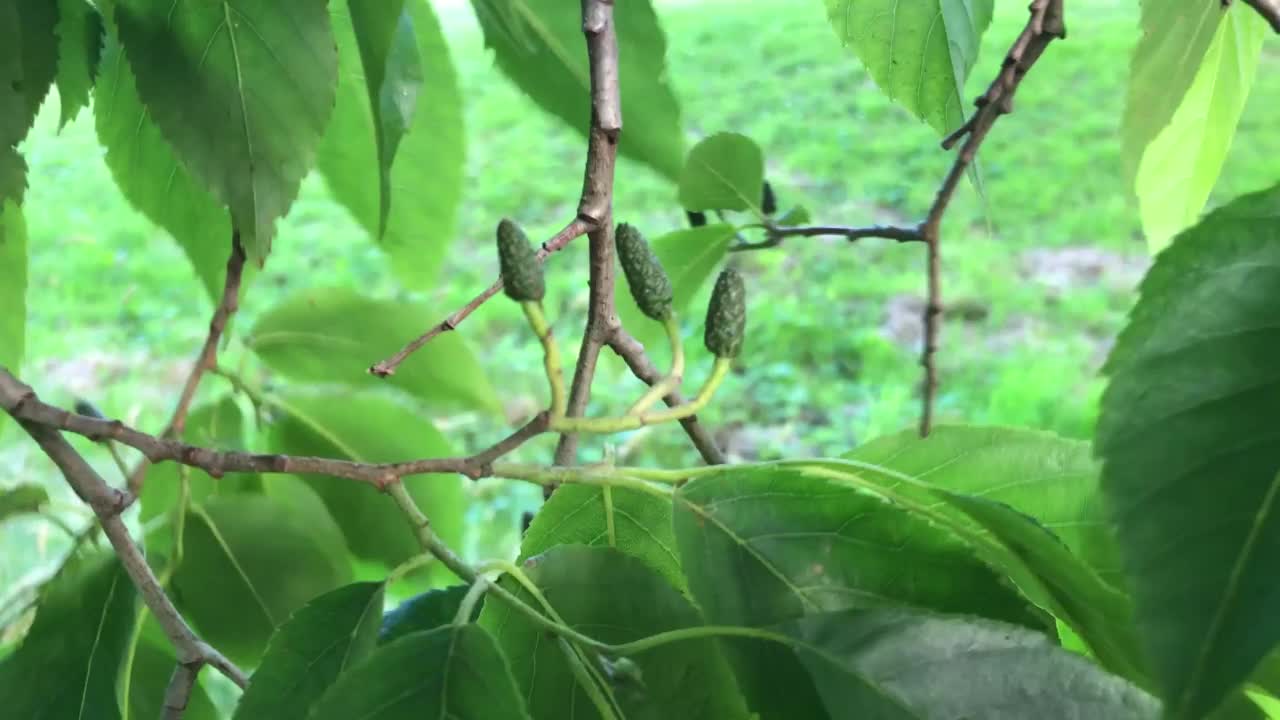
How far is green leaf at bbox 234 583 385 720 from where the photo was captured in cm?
27

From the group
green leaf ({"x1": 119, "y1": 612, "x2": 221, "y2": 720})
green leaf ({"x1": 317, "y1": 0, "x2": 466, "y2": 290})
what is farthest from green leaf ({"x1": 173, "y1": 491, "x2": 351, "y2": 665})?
green leaf ({"x1": 317, "y1": 0, "x2": 466, "y2": 290})

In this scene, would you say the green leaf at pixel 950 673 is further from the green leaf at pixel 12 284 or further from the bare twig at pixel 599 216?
the green leaf at pixel 12 284

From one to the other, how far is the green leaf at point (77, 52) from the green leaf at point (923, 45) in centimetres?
30

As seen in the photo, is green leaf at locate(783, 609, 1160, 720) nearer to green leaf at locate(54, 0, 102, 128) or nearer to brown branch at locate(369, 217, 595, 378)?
brown branch at locate(369, 217, 595, 378)

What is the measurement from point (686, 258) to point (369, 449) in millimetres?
202

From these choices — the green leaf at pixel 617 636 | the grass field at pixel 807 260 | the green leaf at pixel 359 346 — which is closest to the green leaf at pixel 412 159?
the green leaf at pixel 359 346

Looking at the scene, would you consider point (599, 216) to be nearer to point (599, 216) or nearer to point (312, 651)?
point (599, 216)

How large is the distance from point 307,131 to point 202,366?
15 cm

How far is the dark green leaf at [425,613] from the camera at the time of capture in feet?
0.92

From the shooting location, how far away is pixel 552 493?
304 mm

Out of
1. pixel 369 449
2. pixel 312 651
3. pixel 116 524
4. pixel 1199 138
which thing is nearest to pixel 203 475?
pixel 369 449

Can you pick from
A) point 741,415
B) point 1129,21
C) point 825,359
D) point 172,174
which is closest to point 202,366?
point 172,174

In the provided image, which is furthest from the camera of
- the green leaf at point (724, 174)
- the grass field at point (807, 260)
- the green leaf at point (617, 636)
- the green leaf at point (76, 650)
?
the grass field at point (807, 260)

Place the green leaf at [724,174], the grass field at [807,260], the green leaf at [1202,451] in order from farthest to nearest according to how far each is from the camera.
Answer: the grass field at [807,260] → the green leaf at [724,174] → the green leaf at [1202,451]
